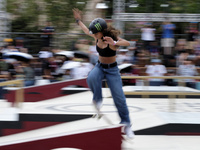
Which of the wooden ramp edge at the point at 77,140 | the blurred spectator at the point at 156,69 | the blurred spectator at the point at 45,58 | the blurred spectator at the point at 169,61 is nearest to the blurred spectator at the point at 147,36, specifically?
the blurred spectator at the point at 169,61

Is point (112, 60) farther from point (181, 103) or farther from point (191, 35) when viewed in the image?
point (191, 35)

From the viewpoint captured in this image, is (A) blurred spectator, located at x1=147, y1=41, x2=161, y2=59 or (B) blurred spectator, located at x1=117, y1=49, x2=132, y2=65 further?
(A) blurred spectator, located at x1=147, y1=41, x2=161, y2=59

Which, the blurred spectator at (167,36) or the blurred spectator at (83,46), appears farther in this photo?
the blurred spectator at (167,36)

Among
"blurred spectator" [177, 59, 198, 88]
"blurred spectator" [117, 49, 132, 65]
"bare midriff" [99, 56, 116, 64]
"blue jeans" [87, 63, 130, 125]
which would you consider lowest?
"blurred spectator" [177, 59, 198, 88]

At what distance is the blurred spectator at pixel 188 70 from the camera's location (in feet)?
32.2

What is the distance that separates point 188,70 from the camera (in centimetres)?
1002

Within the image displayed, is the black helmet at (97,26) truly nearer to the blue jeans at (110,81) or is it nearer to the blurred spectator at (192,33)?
the blue jeans at (110,81)

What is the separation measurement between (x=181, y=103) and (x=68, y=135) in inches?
194

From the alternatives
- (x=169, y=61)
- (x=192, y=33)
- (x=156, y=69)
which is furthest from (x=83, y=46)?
(x=192, y=33)

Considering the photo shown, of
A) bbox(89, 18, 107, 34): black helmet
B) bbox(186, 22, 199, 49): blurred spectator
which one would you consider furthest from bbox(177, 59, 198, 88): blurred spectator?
bbox(89, 18, 107, 34): black helmet

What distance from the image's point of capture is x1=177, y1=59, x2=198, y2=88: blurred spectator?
387 inches

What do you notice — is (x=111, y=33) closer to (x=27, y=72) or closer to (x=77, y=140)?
(x=77, y=140)

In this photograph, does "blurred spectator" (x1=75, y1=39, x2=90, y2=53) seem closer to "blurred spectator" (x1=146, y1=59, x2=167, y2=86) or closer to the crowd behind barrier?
the crowd behind barrier

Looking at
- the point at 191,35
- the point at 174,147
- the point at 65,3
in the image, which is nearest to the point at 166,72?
the point at 191,35
